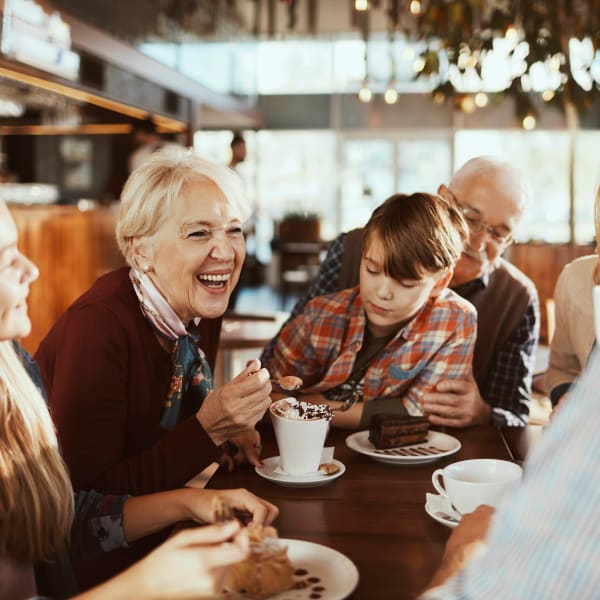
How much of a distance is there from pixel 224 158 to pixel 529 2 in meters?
11.6

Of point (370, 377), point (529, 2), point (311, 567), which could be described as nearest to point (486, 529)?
point (311, 567)

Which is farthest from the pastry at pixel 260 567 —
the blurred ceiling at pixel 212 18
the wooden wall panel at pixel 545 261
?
the wooden wall panel at pixel 545 261

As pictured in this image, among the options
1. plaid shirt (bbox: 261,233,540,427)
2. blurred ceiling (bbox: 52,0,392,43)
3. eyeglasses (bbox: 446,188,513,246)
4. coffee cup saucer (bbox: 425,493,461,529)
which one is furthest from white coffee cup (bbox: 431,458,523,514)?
blurred ceiling (bbox: 52,0,392,43)

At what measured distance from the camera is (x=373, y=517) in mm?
1305

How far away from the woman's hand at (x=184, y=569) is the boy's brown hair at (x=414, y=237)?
1.09 m

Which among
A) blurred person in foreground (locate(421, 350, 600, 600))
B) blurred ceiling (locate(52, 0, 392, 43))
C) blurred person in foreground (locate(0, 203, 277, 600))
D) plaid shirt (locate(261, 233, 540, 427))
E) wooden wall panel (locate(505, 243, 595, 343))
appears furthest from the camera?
blurred ceiling (locate(52, 0, 392, 43))

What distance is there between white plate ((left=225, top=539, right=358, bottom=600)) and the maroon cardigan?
1.66ft

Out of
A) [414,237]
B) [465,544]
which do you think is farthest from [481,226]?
[465,544]

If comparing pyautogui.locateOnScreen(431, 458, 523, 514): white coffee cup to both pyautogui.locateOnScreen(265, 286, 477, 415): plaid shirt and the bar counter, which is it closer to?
pyautogui.locateOnScreen(265, 286, 477, 415): plaid shirt

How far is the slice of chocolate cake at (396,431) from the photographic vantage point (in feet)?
5.41

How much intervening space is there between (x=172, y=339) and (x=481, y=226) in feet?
3.99

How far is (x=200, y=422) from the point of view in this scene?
1.60 m

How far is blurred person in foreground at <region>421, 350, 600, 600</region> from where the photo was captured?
2.28ft

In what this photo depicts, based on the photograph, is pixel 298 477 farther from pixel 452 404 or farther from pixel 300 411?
pixel 452 404
